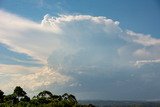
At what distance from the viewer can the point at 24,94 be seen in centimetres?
10956

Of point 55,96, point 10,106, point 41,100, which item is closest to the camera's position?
point 10,106

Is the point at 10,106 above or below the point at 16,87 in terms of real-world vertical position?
below

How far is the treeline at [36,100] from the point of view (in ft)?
325

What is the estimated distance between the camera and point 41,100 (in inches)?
4181

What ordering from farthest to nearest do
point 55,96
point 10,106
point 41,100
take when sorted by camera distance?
point 55,96
point 41,100
point 10,106

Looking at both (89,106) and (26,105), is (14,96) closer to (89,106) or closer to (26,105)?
(26,105)

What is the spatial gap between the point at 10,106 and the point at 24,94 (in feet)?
48.3

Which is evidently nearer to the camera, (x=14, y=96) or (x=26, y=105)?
(x=26, y=105)

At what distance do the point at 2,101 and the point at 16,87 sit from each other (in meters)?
7.43

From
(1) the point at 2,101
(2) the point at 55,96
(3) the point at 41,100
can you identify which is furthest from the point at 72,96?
(1) the point at 2,101

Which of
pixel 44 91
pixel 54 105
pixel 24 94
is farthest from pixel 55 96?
pixel 54 105

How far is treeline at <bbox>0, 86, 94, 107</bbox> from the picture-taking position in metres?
99.1

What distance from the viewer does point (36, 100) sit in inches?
4112

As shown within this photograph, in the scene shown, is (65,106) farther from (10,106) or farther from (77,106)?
(10,106)
